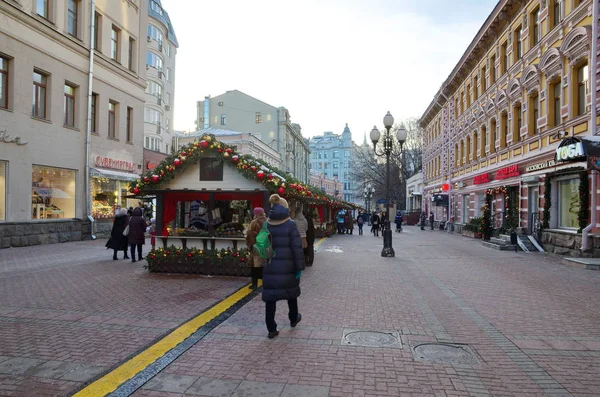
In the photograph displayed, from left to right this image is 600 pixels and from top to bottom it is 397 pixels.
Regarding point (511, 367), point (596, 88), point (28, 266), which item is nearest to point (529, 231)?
→ point (596, 88)

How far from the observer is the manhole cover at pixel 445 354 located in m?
4.73

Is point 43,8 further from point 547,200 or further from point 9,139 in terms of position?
point 547,200

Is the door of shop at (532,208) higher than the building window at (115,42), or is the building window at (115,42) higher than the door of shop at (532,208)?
the building window at (115,42)

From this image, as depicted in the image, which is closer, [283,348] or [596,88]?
[283,348]

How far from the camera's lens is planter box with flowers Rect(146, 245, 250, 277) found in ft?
32.6

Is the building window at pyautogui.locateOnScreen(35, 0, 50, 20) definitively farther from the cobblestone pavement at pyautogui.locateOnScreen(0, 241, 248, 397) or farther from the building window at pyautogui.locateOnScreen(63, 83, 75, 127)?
the cobblestone pavement at pyautogui.locateOnScreen(0, 241, 248, 397)

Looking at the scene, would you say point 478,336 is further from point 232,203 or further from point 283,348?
point 232,203

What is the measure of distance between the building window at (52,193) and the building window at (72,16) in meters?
5.86

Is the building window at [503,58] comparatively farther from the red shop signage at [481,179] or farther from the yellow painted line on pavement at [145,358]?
the yellow painted line on pavement at [145,358]

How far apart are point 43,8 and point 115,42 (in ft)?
16.2

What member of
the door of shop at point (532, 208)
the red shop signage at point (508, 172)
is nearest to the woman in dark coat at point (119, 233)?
the door of shop at point (532, 208)

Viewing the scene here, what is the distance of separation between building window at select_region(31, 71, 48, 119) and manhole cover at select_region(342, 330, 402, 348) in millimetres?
16087

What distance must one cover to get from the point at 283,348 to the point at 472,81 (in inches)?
1049

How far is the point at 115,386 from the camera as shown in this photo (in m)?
3.99
